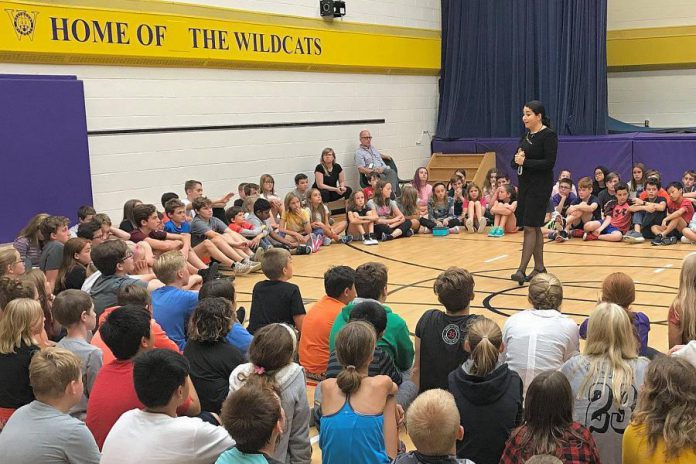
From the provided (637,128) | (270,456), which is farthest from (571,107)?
(270,456)

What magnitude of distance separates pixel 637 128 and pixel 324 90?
5.36 m

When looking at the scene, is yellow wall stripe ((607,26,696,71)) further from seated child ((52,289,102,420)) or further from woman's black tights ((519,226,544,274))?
seated child ((52,289,102,420))

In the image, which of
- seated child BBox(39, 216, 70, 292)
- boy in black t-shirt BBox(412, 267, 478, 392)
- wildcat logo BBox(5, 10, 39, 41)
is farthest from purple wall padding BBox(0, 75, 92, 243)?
boy in black t-shirt BBox(412, 267, 478, 392)

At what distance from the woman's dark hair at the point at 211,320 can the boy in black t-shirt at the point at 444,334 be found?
0.92 m

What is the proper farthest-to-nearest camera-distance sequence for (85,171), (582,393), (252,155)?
1. (252,155)
2. (85,171)
3. (582,393)

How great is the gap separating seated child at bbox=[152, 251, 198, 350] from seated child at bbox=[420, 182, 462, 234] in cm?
712

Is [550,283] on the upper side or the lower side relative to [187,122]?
lower

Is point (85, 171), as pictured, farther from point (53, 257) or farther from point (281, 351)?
point (281, 351)

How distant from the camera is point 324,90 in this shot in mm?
12680

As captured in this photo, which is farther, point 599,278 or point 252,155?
point 252,155

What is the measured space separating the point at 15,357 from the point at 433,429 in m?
A: 1.94

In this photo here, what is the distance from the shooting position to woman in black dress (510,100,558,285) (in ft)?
24.8

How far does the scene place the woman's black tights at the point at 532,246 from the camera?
25.0 ft

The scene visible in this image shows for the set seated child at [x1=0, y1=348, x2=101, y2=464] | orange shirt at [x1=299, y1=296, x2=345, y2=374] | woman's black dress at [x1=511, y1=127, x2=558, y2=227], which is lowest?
orange shirt at [x1=299, y1=296, x2=345, y2=374]
